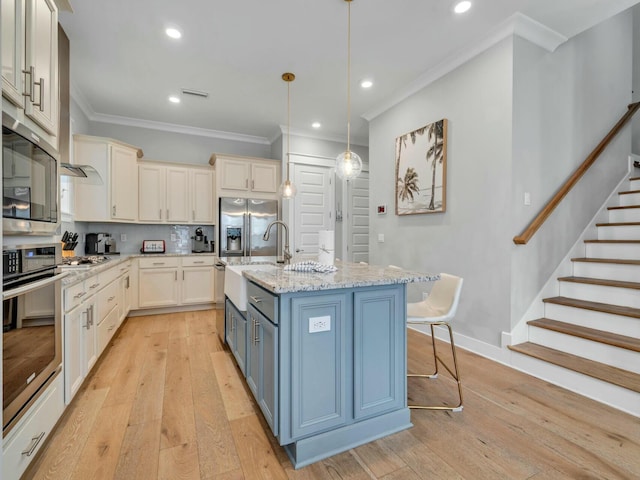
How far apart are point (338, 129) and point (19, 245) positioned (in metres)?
4.51

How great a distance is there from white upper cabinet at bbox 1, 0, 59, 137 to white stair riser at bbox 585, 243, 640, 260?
4.54 metres

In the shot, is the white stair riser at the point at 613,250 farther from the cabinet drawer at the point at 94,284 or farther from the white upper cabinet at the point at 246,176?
the cabinet drawer at the point at 94,284

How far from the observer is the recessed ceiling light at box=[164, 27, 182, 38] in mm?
2697

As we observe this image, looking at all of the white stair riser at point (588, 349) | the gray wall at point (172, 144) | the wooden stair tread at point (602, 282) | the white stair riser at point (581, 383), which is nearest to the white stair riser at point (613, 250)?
the wooden stair tread at point (602, 282)

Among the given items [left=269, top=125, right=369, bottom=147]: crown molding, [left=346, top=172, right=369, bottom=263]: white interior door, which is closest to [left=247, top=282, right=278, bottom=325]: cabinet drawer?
[left=269, top=125, right=369, bottom=147]: crown molding

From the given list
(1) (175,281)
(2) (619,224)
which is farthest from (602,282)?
(1) (175,281)

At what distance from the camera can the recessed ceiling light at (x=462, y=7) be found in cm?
239

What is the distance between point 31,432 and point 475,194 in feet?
11.3

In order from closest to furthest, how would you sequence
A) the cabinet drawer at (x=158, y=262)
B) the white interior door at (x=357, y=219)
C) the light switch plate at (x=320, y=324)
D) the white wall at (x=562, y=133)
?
the light switch plate at (x=320, y=324) < the white wall at (x=562, y=133) < the cabinet drawer at (x=158, y=262) < the white interior door at (x=357, y=219)

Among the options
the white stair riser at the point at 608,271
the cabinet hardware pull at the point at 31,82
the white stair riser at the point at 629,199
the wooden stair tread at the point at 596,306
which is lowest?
the wooden stair tread at the point at 596,306

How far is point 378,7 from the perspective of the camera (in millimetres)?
2445

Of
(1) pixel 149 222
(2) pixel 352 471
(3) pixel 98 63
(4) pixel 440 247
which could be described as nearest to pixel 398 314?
(2) pixel 352 471

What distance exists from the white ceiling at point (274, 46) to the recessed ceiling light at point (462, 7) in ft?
0.16

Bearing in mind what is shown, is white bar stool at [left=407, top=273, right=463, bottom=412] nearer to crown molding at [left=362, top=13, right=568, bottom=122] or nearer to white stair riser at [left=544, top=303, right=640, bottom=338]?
white stair riser at [left=544, top=303, right=640, bottom=338]
